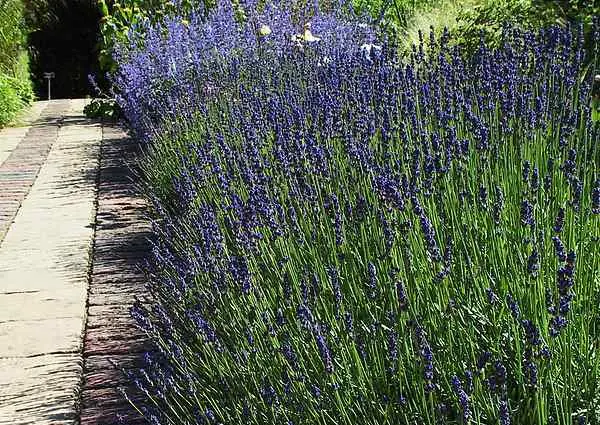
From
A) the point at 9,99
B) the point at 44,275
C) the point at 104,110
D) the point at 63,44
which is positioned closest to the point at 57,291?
the point at 44,275

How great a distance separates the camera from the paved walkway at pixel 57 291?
3.45 metres

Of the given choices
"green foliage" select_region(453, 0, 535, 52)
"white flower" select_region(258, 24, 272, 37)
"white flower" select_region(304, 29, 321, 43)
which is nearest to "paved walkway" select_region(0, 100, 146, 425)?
"white flower" select_region(258, 24, 272, 37)

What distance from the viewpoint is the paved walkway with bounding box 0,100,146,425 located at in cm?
345

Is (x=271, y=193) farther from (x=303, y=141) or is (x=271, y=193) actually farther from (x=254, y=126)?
(x=254, y=126)

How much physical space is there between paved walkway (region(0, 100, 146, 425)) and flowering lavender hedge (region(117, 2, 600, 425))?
0.34 meters

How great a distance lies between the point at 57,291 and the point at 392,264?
9.26 ft

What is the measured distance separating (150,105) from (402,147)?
4125 millimetres

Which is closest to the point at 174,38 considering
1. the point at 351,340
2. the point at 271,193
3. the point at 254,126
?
the point at 254,126

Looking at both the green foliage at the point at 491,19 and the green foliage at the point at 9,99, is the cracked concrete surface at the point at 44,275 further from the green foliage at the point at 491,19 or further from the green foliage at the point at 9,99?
the green foliage at the point at 491,19

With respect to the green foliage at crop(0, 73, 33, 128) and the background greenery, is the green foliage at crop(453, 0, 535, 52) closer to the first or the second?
the green foliage at crop(0, 73, 33, 128)

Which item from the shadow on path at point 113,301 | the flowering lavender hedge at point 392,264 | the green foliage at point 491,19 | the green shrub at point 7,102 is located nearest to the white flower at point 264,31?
the green foliage at point 491,19

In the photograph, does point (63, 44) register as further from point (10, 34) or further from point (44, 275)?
point (44, 275)

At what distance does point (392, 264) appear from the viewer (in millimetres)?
2424

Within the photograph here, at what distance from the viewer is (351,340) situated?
6.89 ft
